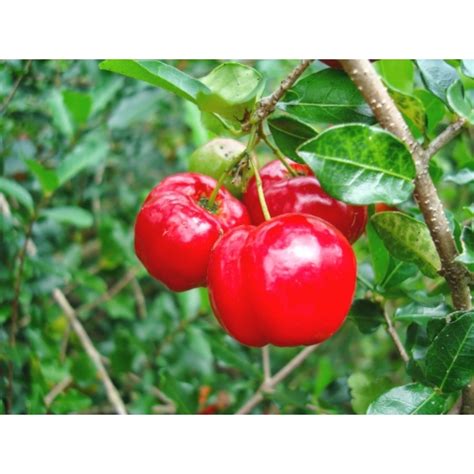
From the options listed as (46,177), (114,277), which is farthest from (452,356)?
(114,277)

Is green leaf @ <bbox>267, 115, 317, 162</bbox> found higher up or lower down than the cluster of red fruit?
higher up

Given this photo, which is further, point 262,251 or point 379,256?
point 379,256

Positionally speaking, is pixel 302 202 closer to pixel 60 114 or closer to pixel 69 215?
pixel 69 215

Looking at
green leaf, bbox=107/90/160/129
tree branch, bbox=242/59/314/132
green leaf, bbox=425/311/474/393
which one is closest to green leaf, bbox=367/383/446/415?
green leaf, bbox=425/311/474/393

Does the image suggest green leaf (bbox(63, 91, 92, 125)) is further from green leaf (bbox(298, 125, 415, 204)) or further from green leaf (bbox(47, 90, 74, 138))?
green leaf (bbox(298, 125, 415, 204))

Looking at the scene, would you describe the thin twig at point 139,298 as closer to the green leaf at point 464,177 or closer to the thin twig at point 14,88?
the thin twig at point 14,88

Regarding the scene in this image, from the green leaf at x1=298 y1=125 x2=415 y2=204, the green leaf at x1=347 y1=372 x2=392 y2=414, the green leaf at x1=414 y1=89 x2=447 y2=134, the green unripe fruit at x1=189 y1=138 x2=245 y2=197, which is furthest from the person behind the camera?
the green leaf at x1=347 y1=372 x2=392 y2=414
